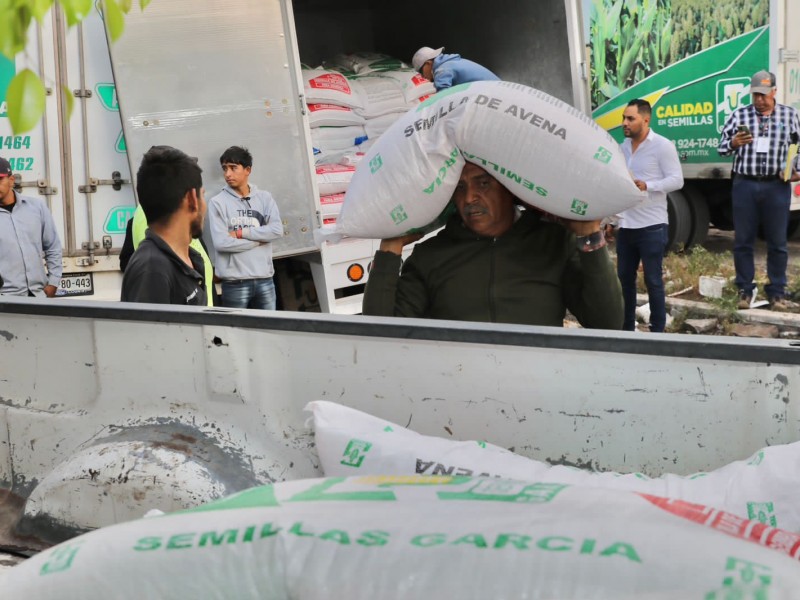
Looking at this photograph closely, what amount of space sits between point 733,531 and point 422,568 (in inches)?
17.3

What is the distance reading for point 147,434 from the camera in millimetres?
2539

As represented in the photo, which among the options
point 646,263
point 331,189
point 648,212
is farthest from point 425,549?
point 331,189

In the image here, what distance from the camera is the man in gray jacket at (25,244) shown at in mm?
5504

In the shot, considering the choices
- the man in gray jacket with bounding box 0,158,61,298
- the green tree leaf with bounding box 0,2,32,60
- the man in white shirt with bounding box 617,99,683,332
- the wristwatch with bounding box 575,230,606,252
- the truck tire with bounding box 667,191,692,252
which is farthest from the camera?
the truck tire with bounding box 667,191,692,252

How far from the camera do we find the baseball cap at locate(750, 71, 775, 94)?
7520 millimetres

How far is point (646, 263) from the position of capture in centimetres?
687

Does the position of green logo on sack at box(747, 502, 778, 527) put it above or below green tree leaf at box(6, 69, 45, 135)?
below

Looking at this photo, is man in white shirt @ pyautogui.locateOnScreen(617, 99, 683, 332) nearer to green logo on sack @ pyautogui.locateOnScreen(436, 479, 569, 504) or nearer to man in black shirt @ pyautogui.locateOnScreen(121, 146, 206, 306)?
man in black shirt @ pyautogui.locateOnScreen(121, 146, 206, 306)

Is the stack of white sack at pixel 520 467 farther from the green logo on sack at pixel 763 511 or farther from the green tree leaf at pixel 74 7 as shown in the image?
the green tree leaf at pixel 74 7

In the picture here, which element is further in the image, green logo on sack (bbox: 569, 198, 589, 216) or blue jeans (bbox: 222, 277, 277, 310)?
blue jeans (bbox: 222, 277, 277, 310)

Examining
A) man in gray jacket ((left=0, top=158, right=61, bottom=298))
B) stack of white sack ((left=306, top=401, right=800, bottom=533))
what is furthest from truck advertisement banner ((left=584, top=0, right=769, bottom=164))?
stack of white sack ((left=306, top=401, right=800, bottom=533))

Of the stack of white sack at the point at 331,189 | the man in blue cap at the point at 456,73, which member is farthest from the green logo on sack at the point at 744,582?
the stack of white sack at the point at 331,189

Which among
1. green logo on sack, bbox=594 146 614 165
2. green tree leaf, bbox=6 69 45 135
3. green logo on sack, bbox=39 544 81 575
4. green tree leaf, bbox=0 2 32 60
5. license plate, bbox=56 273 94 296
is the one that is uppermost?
green tree leaf, bbox=0 2 32 60

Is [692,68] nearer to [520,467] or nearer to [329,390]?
[329,390]
